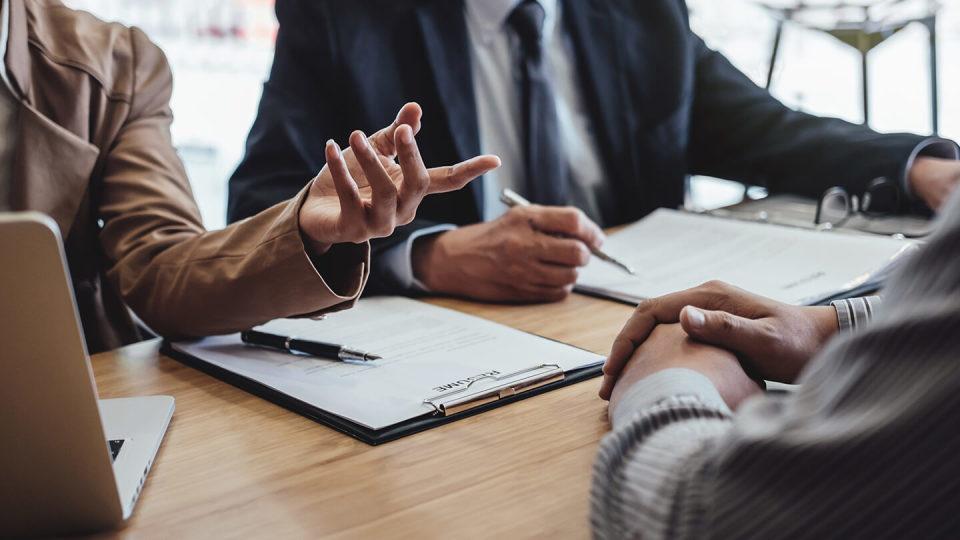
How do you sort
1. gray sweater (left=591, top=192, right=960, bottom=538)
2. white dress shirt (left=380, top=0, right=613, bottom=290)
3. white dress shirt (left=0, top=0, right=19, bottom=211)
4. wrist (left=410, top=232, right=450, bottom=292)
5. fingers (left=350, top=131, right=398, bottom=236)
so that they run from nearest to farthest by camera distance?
gray sweater (left=591, top=192, right=960, bottom=538)
fingers (left=350, top=131, right=398, bottom=236)
white dress shirt (left=0, top=0, right=19, bottom=211)
wrist (left=410, top=232, right=450, bottom=292)
white dress shirt (left=380, top=0, right=613, bottom=290)

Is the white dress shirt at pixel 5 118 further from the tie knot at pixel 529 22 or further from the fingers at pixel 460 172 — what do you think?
the tie knot at pixel 529 22

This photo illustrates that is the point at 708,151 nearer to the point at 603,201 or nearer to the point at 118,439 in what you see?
the point at 603,201

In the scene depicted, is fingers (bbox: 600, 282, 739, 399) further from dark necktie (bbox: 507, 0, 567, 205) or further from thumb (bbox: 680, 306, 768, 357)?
dark necktie (bbox: 507, 0, 567, 205)

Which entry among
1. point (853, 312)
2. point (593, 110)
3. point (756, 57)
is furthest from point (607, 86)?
point (756, 57)

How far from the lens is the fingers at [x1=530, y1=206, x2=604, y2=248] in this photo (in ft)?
3.93

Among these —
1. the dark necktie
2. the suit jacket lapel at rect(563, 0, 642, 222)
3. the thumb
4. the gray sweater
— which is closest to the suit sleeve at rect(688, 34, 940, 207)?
the suit jacket lapel at rect(563, 0, 642, 222)

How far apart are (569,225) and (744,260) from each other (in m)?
0.24

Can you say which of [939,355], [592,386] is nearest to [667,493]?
[939,355]

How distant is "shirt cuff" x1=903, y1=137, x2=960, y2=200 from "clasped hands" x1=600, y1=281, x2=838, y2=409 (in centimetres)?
72

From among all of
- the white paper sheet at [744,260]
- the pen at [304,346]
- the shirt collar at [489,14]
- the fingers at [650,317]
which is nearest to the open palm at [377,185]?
the pen at [304,346]

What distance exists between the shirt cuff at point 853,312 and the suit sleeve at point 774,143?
2.31ft

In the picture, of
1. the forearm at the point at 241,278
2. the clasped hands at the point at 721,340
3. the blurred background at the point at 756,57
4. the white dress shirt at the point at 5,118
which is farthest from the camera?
the blurred background at the point at 756,57

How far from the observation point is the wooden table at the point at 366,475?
629 millimetres

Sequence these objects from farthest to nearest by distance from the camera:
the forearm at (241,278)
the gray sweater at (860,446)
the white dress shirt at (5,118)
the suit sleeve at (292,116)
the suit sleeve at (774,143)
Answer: the suit sleeve at (774,143), the suit sleeve at (292,116), the white dress shirt at (5,118), the forearm at (241,278), the gray sweater at (860,446)
